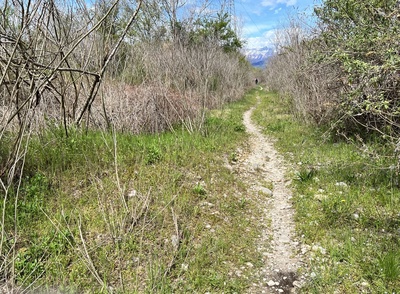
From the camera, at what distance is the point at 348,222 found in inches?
139

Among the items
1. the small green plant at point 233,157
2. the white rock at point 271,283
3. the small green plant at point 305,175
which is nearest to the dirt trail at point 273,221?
the white rock at point 271,283

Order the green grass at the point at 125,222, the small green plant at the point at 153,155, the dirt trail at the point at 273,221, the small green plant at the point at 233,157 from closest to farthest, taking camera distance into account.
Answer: the green grass at the point at 125,222, the dirt trail at the point at 273,221, the small green plant at the point at 153,155, the small green plant at the point at 233,157

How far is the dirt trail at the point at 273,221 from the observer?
9.28 feet

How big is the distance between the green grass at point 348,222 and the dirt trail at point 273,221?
17cm

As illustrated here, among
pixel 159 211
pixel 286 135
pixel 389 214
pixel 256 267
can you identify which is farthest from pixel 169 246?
pixel 286 135

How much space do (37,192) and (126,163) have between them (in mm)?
1408

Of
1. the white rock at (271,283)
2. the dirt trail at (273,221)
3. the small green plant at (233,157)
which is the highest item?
the small green plant at (233,157)

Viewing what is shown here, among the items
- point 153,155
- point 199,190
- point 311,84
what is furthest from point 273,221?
point 311,84

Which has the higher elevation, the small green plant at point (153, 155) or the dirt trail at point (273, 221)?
the small green plant at point (153, 155)

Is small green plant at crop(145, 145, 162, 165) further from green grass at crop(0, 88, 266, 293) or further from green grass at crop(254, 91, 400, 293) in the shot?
green grass at crop(254, 91, 400, 293)

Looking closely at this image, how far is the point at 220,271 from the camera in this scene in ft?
9.57

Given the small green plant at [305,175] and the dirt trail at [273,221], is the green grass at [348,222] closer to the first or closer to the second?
the small green plant at [305,175]

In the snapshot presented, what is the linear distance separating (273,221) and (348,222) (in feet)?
3.21

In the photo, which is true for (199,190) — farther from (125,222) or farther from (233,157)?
(233,157)
